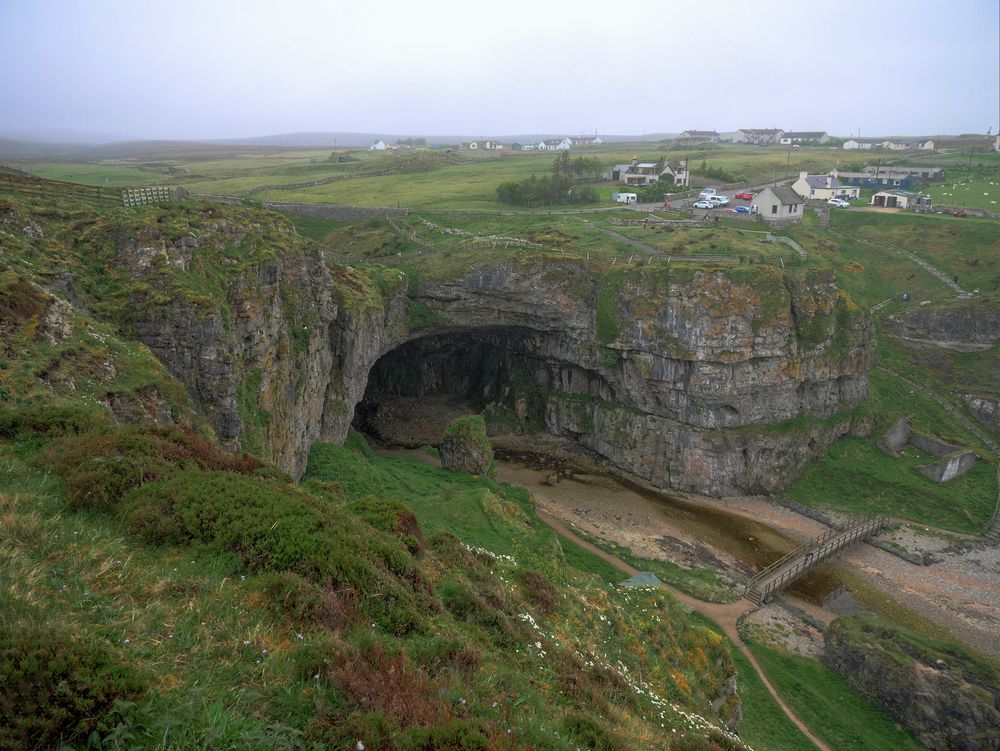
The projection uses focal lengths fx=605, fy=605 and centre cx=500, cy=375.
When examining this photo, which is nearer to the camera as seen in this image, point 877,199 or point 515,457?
point 515,457

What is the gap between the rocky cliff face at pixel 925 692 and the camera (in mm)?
29266

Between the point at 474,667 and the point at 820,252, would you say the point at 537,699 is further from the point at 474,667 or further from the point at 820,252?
the point at 820,252

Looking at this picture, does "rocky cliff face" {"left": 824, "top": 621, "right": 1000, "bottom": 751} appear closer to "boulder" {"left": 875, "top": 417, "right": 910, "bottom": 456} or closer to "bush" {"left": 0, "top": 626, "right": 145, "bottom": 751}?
"boulder" {"left": 875, "top": 417, "right": 910, "bottom": 456}

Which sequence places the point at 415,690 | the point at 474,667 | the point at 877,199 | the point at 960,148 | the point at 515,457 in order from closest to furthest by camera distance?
the point at 415,690 → the point at 474,667 → the point at 515,457 → the point at 877,199 → the point at 960,148

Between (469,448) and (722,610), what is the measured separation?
20.7 meters

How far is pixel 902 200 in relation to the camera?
96125 millimetres

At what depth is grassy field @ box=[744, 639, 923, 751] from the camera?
29.6m

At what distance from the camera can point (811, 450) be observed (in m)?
58.3

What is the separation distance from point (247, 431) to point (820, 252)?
7433cm

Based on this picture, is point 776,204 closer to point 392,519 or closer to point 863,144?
point 392,519

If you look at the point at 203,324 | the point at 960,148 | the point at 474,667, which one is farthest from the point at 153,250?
the point at 960,148

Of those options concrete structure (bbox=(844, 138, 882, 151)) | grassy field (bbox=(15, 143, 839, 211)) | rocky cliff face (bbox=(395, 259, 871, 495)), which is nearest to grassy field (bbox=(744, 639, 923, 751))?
rocky cliff face (bbox=(395, 259, 871, 495))

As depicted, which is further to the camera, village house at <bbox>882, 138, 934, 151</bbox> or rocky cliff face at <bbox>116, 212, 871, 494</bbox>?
village house at <bbox>882, 138, 934, 151</bbox>

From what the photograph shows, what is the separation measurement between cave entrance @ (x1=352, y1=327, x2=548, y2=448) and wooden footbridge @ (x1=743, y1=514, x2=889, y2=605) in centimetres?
2828
